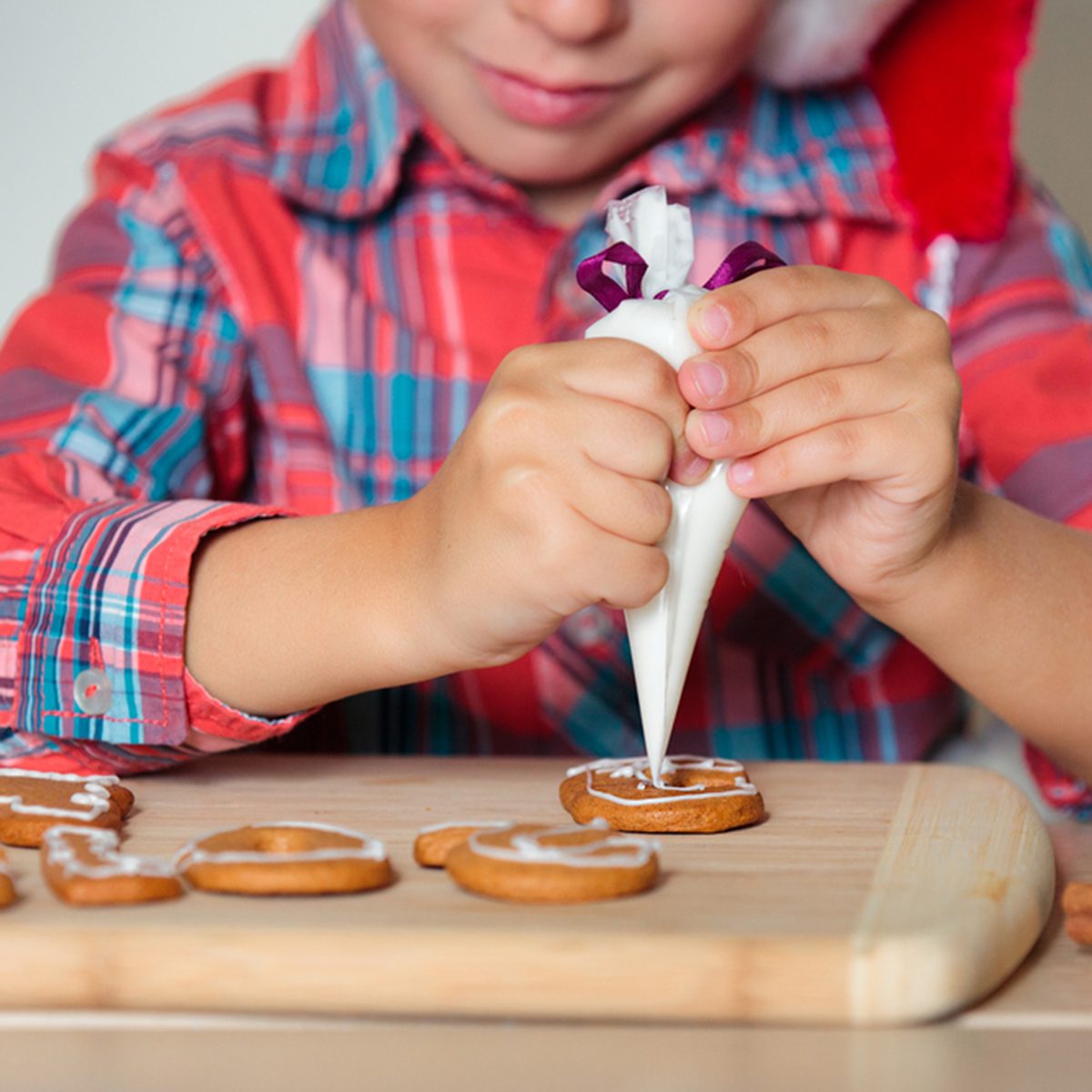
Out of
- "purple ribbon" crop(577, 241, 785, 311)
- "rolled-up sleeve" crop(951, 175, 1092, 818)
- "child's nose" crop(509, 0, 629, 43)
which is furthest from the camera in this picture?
"rolled-up sleeve" crop(951, 175, 1092, 818)

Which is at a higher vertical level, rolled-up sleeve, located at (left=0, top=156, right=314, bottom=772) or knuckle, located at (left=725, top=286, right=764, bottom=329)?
knuckle, located at (left=725, top=286, right=764, bottom=329)

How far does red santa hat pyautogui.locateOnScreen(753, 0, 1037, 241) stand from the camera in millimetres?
1126

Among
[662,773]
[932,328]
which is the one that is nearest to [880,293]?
[932,328]

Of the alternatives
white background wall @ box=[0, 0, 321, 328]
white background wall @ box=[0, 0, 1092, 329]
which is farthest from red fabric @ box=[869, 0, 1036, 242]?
white background wall @ box=[0, 0, 321, 328]

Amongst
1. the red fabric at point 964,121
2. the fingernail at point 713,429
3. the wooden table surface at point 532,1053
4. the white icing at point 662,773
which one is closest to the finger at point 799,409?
the fingernail at point 713,429

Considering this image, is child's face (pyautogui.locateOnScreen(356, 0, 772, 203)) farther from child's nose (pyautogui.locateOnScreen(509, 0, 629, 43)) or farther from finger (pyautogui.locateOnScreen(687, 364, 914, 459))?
finger (pyautogui.locateOnScreen(687, 364, 914, 459))

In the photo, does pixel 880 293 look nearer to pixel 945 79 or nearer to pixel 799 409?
pixel 799 409

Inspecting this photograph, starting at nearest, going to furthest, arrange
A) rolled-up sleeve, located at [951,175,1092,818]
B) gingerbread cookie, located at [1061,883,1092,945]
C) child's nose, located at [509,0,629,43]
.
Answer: gingerbread cookie, located at [1061,883,1092,945] → child's nose, located at [509,0,629,43] → rolled-up sleeve, located at [951,175,1092,818]

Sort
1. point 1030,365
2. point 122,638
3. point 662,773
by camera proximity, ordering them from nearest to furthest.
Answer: point 662,773 < point 122,638 < point 1030,365

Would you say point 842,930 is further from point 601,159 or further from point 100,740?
point 601,159

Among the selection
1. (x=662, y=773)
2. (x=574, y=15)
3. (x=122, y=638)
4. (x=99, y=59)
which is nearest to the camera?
(x=662, y=773)

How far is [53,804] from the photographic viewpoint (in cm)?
67

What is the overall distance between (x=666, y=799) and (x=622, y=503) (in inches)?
5.2

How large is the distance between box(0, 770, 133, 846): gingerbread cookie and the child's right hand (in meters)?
0.18
